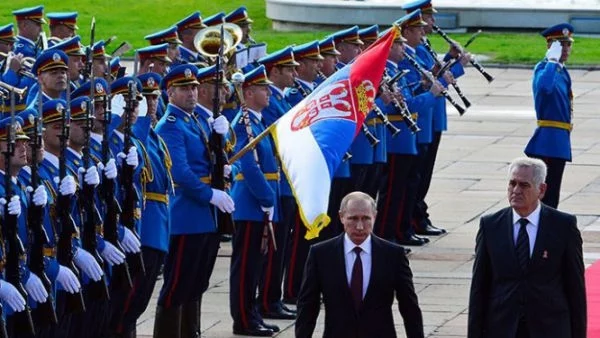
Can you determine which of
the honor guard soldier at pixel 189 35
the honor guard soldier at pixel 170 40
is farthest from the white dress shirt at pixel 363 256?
the honor guard soldier at pixel 189 35

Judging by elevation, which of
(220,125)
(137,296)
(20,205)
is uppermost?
(220,125)

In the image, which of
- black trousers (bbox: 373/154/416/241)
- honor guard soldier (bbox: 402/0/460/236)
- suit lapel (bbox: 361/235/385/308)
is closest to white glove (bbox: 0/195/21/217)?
suit lapel (bbox: 361/235/385/308)

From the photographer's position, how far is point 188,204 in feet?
42.9

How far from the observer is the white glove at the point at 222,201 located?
13000 millimetres

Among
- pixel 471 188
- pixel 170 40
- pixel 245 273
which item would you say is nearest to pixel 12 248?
pixel 245 273

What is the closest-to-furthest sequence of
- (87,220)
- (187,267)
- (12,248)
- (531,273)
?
1. (531,273)
2. (12,248)
3. (87,220)
4. (187,267)

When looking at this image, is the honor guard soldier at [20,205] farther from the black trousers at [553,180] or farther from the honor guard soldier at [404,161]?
the black trousers at [553,180]

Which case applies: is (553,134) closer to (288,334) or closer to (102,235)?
(288,334)

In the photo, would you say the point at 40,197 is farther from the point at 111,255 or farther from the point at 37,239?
the point at 111,255

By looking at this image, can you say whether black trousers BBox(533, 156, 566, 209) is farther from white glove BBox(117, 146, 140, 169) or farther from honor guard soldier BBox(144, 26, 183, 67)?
white glove BBox(117, 146, 140, 169)

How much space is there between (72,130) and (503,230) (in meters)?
2.87

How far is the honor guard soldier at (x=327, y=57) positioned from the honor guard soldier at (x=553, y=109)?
8.62ft

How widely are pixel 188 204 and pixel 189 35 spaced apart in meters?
4.92

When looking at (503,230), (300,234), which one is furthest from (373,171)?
(503,230)
